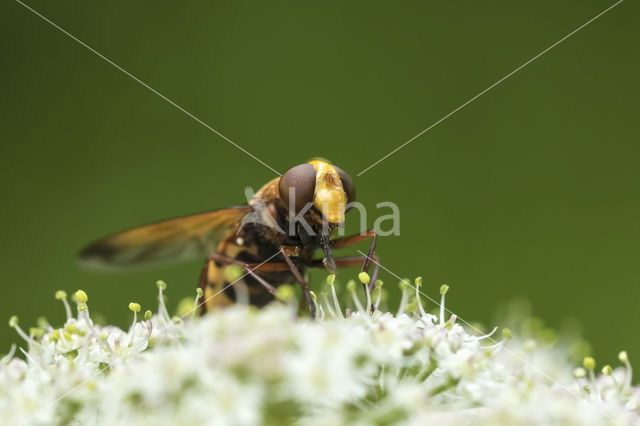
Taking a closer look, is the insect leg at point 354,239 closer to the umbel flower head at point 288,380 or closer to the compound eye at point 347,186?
the compound eye at point 347,186

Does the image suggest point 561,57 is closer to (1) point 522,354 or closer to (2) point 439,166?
(2) point 439,166

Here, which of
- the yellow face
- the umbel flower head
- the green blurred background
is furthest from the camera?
the green blurred background

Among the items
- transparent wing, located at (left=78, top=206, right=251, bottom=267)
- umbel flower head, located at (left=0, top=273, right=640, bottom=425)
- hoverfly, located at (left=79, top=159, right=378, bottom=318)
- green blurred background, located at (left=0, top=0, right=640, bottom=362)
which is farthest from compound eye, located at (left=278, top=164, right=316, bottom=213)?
green blurred background, located at (left=0, top=0, right=640, bottom=362)

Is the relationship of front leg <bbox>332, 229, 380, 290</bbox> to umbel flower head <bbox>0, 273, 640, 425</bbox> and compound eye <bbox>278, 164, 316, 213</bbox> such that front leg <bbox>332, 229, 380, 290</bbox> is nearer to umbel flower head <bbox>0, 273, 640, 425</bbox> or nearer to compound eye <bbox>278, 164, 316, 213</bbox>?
Result: compound eye <bbox>278, 164, 316, 213</bbox>

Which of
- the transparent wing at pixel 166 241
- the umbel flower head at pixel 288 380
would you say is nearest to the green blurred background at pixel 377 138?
the transparent wing at pixel 166 241

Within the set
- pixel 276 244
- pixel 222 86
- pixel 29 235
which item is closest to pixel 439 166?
pixel 222 86

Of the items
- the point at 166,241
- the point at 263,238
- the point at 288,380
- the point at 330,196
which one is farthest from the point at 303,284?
the point at 288,380
